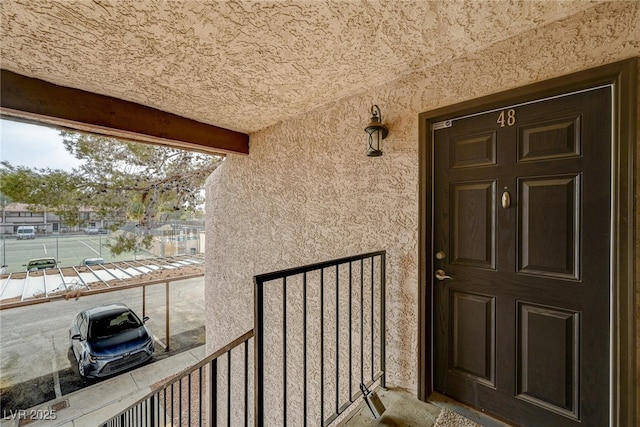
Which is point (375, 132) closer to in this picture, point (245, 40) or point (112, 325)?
point (245, 40)

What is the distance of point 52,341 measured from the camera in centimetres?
655

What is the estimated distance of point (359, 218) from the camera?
81.5 inches

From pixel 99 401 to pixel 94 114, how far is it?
19.7 feet

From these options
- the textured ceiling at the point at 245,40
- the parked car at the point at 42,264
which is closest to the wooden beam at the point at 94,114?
the textured ceiling at the point at 245,40

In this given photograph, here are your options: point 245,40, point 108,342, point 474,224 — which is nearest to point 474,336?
point 474,224

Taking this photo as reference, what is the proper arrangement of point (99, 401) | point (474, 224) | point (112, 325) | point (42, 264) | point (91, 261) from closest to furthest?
point (474, 224)
point (99, 401)
point (112, 325)
point (42, 264)
point (91, 261)

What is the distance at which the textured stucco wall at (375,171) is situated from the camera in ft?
4.15

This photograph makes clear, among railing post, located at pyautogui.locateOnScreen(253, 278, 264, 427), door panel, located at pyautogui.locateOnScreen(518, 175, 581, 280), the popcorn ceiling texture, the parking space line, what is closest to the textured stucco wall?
the popcorn ceiling texture

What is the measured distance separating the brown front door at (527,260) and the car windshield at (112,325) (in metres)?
7.00

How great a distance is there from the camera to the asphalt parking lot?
16.7 ft

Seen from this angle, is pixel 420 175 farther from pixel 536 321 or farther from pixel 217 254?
pixel 217 254

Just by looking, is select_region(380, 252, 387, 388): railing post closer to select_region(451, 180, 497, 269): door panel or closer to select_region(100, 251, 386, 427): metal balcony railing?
Answer: select_region(100, 251, 386, 427): metal balcony railing

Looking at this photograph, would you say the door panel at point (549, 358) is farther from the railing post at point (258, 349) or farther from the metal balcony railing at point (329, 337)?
the railing post at point (258, 349)

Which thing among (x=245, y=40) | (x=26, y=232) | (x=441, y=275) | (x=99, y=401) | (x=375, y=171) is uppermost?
(x=245, y=40)
